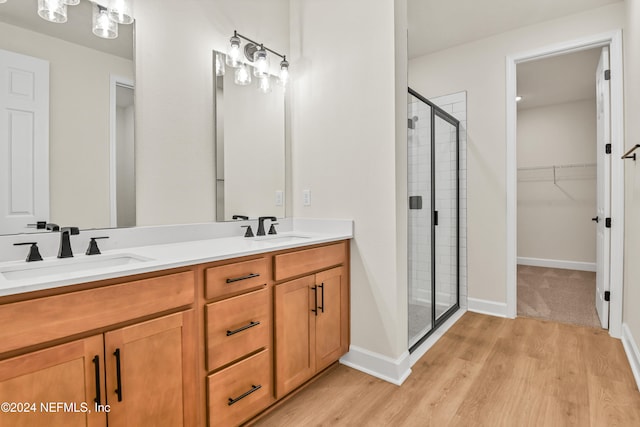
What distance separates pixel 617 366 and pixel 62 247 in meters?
3.21

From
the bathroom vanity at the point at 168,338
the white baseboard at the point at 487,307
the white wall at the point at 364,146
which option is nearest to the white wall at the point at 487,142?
the white baseboard at the point at 487,307

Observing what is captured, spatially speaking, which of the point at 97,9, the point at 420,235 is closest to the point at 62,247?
the point at 97,9

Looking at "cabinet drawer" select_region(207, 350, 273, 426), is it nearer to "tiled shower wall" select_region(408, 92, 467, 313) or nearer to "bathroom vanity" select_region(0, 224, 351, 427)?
"bathroom vanity" select_region(0, 224, 351, 427)

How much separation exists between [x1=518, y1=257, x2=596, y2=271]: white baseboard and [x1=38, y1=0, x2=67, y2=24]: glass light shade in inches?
251

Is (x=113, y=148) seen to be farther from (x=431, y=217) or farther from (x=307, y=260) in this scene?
(x=431, y=217)

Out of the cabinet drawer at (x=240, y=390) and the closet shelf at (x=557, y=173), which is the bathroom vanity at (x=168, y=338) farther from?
the closet shelf at (x=557, y=173)

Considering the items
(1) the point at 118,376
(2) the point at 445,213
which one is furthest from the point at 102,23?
(2) the point at 445,213

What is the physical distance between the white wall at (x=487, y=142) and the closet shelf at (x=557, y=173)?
3.02 metres

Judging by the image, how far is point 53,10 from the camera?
4.57 ft

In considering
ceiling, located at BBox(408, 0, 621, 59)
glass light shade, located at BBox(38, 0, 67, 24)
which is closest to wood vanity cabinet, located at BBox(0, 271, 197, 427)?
glass light shade, located at BBox(38, 0, 67, 24)

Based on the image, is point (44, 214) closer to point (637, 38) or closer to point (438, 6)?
point (438, 6)

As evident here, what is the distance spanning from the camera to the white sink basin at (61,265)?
3.90 ft

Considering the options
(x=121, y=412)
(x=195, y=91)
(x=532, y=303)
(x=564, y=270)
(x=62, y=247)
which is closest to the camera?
(x=121, y=412)

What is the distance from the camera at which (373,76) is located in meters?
2.00
